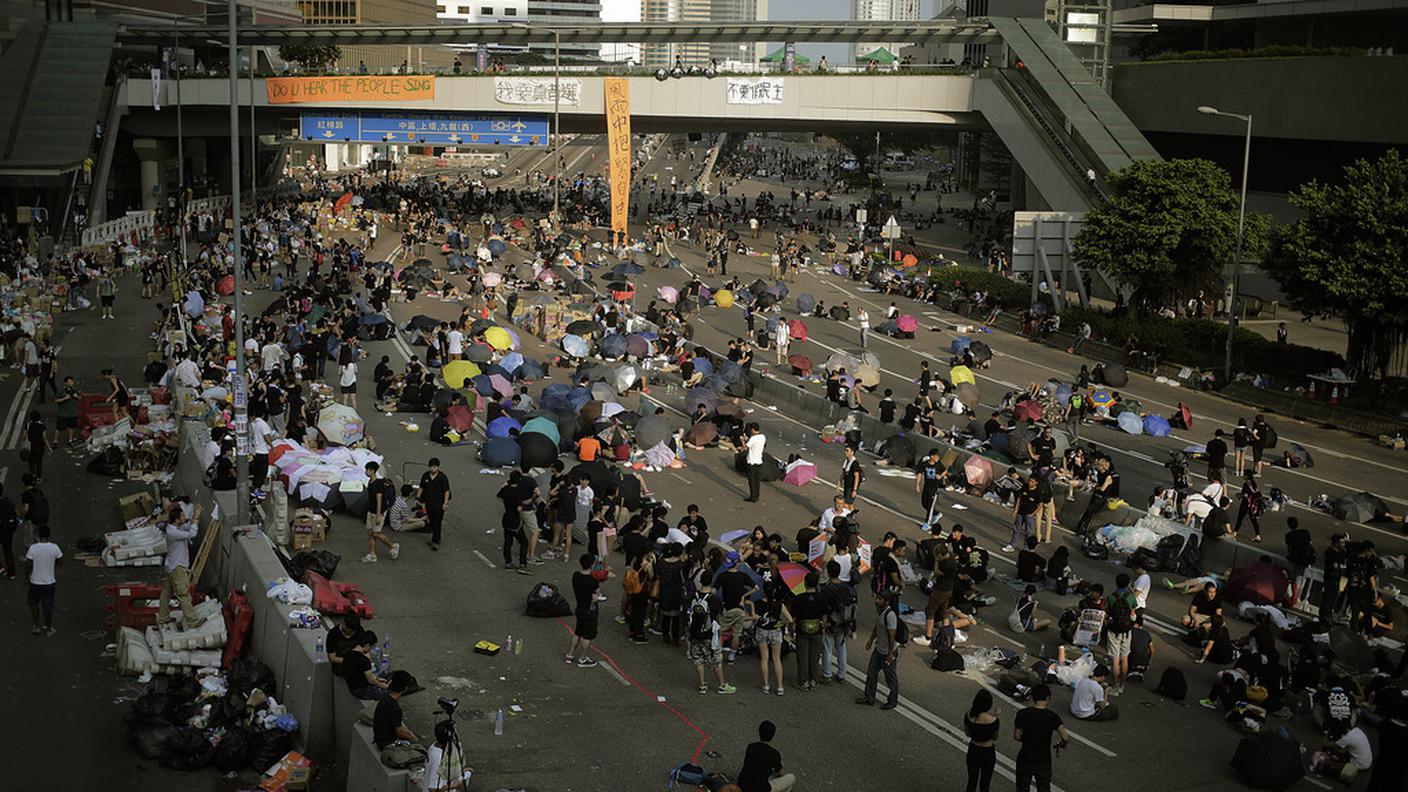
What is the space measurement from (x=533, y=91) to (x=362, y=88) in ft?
25.9

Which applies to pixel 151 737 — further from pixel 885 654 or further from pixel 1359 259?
pixel 1359 259

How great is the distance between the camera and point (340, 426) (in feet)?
96.9

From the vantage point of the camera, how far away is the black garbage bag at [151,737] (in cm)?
1692

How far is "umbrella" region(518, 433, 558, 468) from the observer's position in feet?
92.8

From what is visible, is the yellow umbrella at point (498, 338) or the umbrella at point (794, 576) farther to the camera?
the yellow umbrella at point (498, 338)

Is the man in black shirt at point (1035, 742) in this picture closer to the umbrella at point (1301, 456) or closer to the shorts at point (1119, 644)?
the shorts at point (1119, 644)

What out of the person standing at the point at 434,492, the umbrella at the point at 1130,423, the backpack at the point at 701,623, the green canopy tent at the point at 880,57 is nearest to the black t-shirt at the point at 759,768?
the backpack at the point at 701,623

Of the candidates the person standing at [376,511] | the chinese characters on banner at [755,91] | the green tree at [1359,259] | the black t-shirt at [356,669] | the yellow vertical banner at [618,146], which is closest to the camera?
the black t-shirt at [356,669]

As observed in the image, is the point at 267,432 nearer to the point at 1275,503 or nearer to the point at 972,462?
the point at 972,462

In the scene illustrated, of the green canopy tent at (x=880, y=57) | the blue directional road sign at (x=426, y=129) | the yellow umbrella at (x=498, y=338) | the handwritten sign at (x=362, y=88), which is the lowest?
the yellow umbrella at (x=498, y=338)

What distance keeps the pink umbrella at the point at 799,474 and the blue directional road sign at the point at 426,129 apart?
4425 centimetres

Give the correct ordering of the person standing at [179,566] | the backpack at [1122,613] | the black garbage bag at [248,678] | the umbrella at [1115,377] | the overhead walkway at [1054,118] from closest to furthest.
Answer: the black garbage bag at [248,678]
the backpack at [1122,613]
the person standing at [179,566]
the umbrella at [1115,377]
the overhead walkway at [1054,118]

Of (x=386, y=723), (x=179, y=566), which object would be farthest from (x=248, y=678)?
(x=386, y=723)

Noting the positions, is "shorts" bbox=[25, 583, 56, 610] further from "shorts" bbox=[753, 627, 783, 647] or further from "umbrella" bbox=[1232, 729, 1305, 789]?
"umbrella" bbox=[1232, 729, 1305, 789]
